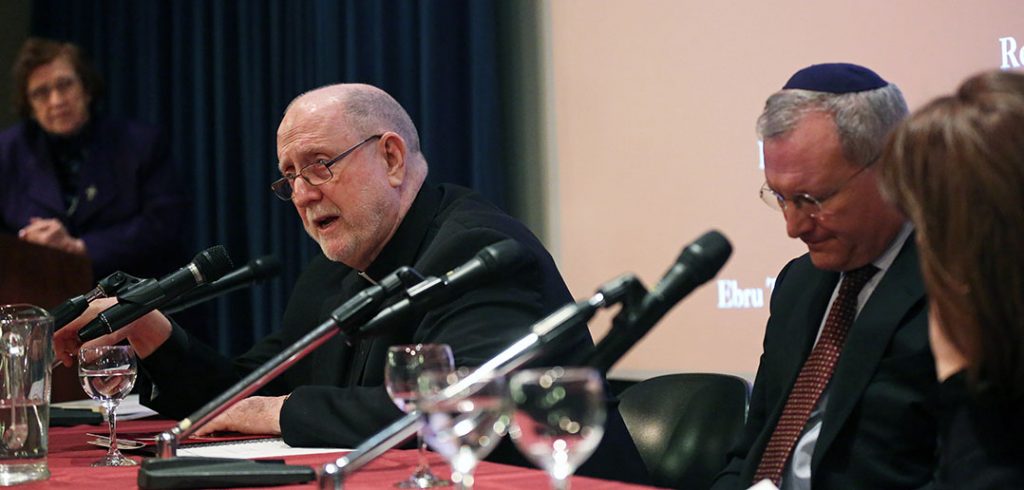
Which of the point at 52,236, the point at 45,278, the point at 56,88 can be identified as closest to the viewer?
the point at 45,278

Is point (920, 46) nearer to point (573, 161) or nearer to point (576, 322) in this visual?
point (573, 161)

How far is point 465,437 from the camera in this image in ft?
4.97

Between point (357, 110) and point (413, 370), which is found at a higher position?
point (357, 110)

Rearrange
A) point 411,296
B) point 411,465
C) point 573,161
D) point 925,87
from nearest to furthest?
1. point 411,296
2. point 411,465
3. point 925,87
4. point 573,161

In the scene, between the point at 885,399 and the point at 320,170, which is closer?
the point at 885,399

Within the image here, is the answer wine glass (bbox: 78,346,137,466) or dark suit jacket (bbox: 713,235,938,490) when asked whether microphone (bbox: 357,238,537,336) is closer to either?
dark suit jacket (bbox: 713,235,938,490)

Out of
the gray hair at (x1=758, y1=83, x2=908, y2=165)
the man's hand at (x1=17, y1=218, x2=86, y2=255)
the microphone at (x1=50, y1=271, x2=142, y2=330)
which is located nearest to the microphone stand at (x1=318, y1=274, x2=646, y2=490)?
the gray hair at (x1=758, y1=83, x2=908, y2=165)

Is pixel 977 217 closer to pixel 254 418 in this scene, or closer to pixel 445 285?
pixel 445 285

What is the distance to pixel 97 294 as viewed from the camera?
101 inches

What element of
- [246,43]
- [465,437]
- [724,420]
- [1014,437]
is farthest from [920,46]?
[246,43]

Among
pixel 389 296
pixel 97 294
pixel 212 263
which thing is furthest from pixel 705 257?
pixel 97 294

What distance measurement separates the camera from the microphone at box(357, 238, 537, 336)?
74.4 inches

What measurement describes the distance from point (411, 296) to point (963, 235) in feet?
2.53

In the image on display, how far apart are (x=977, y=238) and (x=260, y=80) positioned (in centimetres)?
439
